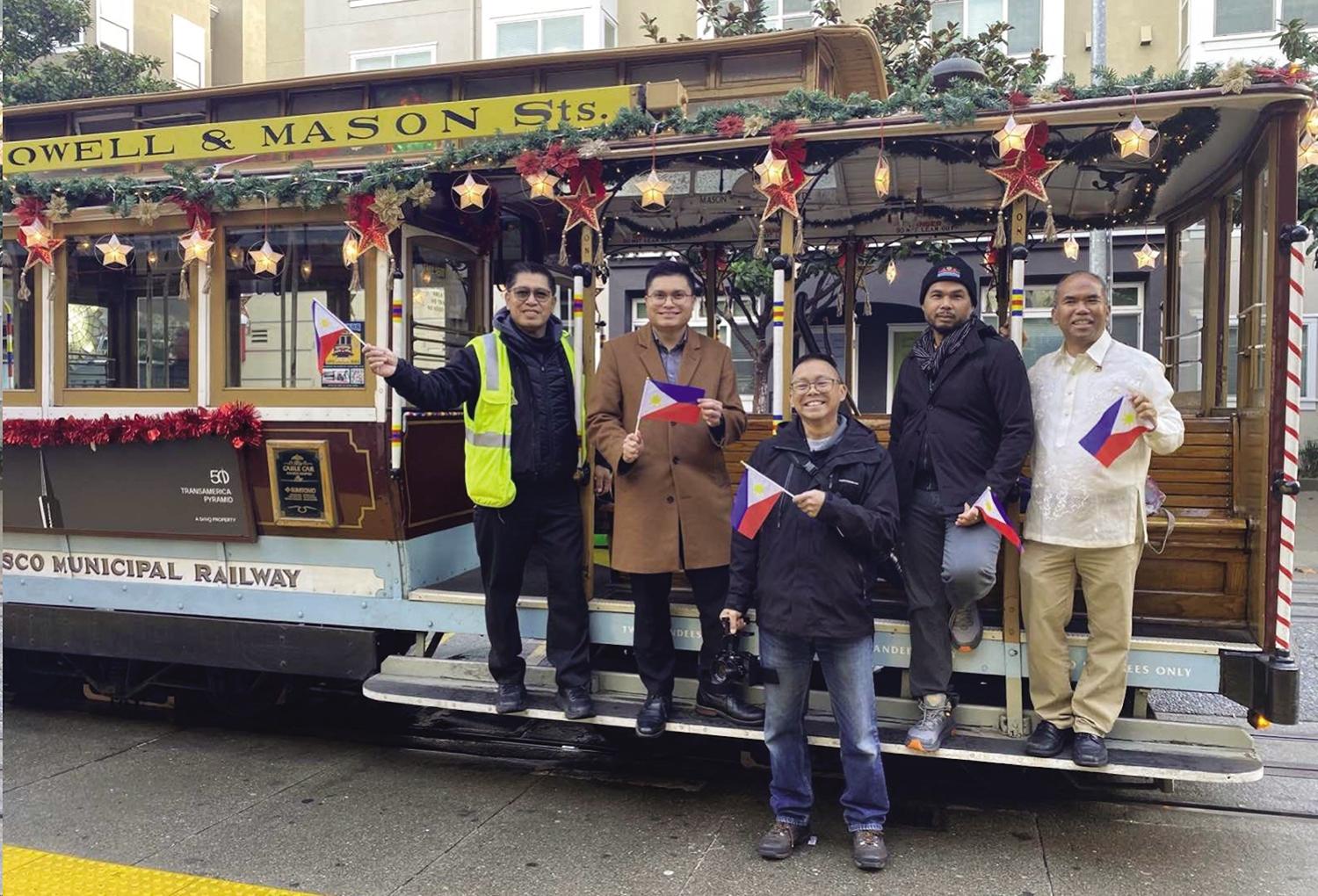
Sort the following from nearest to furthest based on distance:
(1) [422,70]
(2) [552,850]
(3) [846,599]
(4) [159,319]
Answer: (3) [846,599] < (2) [552,850] < (4) [159,319] < (1) [422,70]

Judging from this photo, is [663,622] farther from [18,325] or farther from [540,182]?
[18,325]

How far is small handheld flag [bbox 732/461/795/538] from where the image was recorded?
369 cm

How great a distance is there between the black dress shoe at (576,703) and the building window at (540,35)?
15.3 metres

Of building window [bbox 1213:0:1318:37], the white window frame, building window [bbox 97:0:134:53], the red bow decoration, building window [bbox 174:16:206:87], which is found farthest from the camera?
building window [bbox 174:16:206:87]

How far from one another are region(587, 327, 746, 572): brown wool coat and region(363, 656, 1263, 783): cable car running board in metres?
0.70

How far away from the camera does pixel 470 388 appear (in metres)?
4.42

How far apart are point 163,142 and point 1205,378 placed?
5.59m

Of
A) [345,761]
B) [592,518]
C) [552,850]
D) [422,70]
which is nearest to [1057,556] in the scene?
[592,518]

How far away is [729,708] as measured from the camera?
14.2 ft

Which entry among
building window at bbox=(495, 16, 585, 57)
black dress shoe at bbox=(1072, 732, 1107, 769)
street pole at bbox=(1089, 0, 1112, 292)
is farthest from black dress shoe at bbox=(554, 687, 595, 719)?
building window at bbox=(495, 16, 585, 57)

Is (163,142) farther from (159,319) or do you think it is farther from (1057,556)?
(1057,556)

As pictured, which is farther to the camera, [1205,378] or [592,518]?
[1205,378]

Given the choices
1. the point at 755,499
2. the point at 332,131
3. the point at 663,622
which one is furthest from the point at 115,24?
the point at 755,499

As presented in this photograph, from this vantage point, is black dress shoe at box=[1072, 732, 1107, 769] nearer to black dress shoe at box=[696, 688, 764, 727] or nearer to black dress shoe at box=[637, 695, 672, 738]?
black dress shoe at box=[696, 688, 764, 727]
